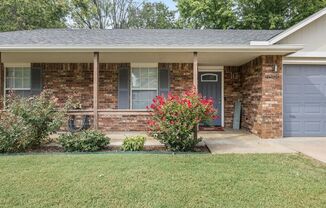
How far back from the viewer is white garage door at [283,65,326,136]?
8.45m

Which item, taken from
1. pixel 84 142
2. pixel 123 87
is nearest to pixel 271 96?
pixel 123 87

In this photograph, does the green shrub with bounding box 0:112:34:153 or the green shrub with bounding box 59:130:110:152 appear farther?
the green shrub with bounding box 59:130:110:152

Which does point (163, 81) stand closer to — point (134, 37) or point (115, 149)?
point (134, 37)

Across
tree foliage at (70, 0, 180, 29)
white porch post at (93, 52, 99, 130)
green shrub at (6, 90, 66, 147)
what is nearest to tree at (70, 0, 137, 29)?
tree foliage at (70, 0, 180, 29)

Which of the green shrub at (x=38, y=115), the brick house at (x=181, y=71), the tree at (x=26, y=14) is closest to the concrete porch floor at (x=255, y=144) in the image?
the brick house at (x=181, y=71)

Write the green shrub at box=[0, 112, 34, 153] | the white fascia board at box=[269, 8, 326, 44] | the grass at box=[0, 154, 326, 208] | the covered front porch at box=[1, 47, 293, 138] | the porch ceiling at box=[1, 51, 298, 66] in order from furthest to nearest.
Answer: the covered front porch at box=[1, 47, 293, 138], the white fascia board at box=[269, 8, 326, 44], the porch ceiling at box=[1, 51, 298, 66], the green shrub at box=[0, 112, 34, 153], the grass at box=[0, 154, 326, 208]

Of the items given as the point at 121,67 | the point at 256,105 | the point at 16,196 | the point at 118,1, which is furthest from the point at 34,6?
the point at 16,196

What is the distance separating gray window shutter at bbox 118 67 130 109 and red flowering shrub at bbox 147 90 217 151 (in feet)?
11.5

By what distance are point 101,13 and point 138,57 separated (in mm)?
17935

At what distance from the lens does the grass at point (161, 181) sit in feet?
11.6

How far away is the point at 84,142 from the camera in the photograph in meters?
6.43

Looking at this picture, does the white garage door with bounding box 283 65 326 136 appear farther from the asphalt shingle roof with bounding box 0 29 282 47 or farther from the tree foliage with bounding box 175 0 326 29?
the tree foliage with bounding box 175 0 326 29

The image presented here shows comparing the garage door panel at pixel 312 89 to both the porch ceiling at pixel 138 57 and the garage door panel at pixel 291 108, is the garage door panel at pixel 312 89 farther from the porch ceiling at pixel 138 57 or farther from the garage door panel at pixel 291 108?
the porch ceiling at pixel 138 57

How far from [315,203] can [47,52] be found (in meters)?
7.08
